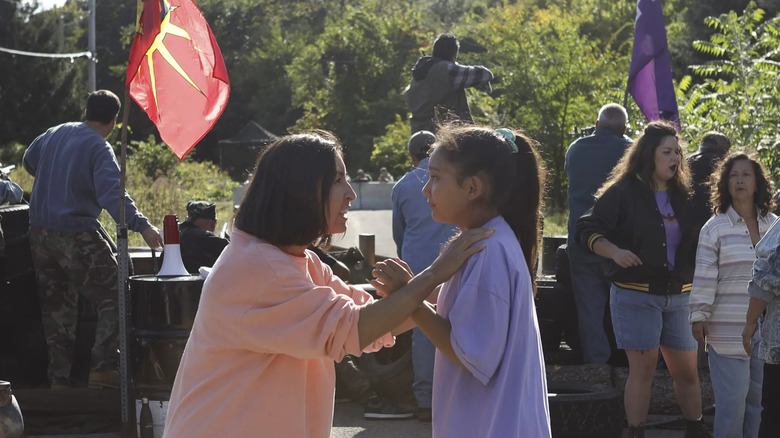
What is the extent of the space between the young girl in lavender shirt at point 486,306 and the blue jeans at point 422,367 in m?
4.56

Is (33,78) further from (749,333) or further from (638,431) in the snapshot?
(749,333)

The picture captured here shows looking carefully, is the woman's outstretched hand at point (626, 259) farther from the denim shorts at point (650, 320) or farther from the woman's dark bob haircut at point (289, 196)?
the woman's dark bob haircut at point (289, 196)

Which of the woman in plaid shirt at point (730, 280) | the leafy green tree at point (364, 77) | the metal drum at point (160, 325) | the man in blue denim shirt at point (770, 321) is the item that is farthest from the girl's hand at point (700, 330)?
the leafy green tree at point (364, 77)

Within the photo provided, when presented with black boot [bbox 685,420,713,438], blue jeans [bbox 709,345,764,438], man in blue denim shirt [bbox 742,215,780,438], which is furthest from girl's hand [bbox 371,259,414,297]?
black boot [bbox 685,420,713,438]

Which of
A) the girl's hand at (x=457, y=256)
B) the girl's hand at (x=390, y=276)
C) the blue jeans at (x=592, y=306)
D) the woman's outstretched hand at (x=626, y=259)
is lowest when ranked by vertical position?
the blue jeans at (x=592, y=306)

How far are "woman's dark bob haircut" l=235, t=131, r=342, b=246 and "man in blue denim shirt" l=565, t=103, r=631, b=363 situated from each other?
223 inches

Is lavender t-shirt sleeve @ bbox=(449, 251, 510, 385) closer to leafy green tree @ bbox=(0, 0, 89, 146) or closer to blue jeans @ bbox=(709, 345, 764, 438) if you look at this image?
blue jeans @ bbox=(709, 345, 764, 438)

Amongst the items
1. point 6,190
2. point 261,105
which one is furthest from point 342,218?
point 261,105

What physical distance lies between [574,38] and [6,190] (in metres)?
24.0

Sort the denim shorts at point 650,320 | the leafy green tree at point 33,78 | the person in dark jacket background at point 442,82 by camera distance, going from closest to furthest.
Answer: the denim shorts at point 650,320, the person in dark jacket background at point 442,82, the leafy green tree at point 33,78

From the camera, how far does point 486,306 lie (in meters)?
3.04

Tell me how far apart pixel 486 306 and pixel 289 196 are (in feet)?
1.97

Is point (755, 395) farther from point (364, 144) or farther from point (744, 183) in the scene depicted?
point (364, 144)

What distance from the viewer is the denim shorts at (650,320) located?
21.6 ft
